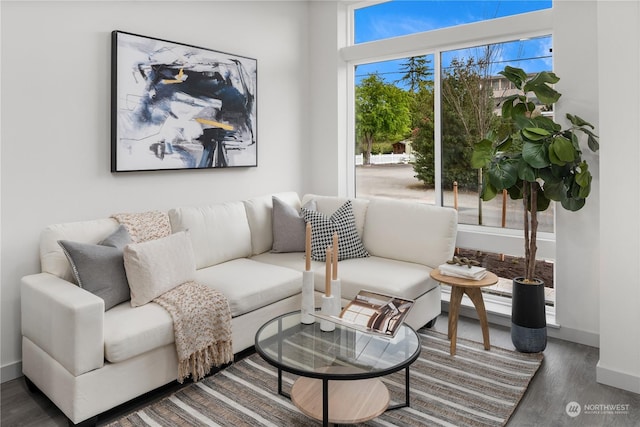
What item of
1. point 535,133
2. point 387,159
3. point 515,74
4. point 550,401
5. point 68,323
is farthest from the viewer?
point 387,159

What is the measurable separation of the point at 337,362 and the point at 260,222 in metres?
1.94

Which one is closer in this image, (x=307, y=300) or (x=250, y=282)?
(x=307, y=300)

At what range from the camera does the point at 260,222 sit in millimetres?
3750

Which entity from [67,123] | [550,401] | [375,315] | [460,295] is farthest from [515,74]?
[67,123]

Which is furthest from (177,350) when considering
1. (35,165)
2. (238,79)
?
(238,79)

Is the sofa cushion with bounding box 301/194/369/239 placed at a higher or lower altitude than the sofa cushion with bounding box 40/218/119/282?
higher

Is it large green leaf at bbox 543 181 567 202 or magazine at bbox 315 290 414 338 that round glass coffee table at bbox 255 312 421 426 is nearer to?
magazine at bbox 315 290 414 338

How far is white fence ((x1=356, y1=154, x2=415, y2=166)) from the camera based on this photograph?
420cm

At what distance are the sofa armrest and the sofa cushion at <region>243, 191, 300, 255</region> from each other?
1.55m

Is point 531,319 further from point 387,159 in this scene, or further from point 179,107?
point 179,107

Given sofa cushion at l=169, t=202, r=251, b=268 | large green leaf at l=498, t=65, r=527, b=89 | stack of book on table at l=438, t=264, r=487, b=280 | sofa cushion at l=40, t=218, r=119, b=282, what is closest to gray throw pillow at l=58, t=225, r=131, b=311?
sofa cushion at l=40, t=218, r=119, b=282

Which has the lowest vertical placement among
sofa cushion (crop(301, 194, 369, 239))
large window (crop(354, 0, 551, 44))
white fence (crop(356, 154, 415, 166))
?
sofa cushion (crop(301, 194, 369, 239))

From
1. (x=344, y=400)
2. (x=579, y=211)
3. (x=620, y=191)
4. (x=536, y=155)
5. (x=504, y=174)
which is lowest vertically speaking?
(x=344, y=400)

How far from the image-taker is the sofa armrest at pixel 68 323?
207 centimetres
